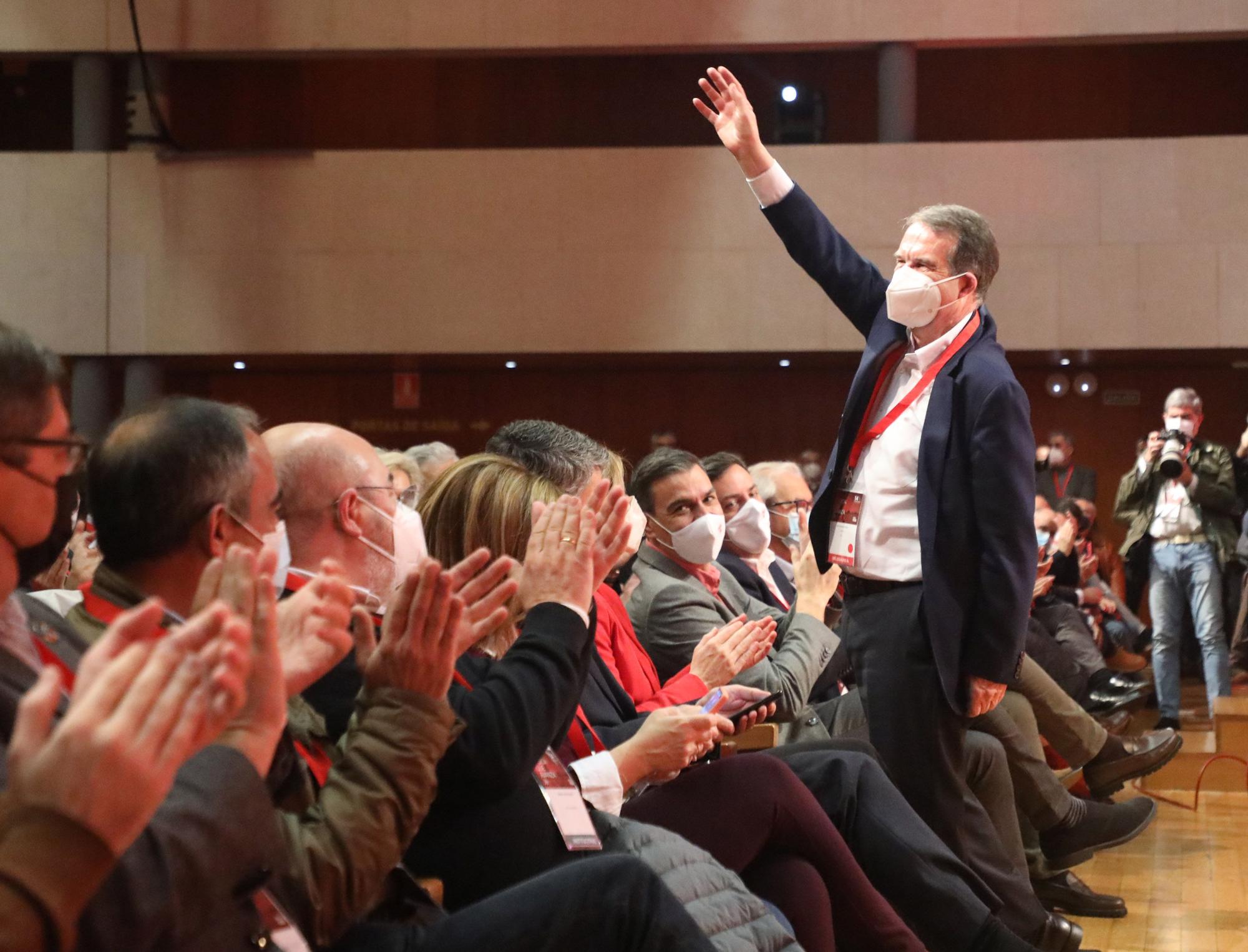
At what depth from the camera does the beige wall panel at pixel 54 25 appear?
30.8 feet

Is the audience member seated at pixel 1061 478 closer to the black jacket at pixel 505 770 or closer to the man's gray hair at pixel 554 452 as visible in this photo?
the man's gray hair at pixel 554 452

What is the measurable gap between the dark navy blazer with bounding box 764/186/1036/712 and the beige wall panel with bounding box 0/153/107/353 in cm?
790

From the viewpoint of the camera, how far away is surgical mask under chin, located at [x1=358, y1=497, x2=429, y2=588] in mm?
2027

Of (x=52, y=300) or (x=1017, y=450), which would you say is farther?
(x=52, y=300)

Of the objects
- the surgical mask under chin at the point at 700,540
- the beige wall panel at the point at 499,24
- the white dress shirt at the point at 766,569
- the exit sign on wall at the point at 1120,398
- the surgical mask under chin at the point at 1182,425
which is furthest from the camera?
the exit sign on wall at the point at 1120,398

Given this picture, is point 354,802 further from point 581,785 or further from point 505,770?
point 581,785

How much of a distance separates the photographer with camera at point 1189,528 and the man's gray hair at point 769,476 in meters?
2.75

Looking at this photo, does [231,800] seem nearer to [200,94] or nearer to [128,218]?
[128,218]

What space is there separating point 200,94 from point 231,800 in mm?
10257

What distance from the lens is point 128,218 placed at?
9.44 metres

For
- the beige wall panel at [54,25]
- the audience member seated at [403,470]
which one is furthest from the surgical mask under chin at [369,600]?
the beige wall panel at [54,25]

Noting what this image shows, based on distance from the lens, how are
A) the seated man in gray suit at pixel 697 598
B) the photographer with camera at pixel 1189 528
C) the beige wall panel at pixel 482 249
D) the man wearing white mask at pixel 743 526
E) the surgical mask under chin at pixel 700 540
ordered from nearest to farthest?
the seated man in gray suit at pixel 697 598
the surgical mask under chin at pixel 700 540
the man wearing white mask at pixel 743 526
the photographer with camera at pixel 1189 528
the beige wall panel at pixel 482 249

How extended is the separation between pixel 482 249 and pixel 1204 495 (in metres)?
4.84

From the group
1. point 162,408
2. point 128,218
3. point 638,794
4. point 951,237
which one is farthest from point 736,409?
point 162,408
